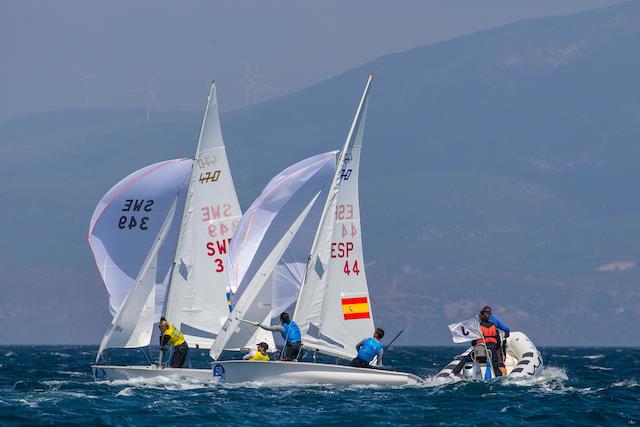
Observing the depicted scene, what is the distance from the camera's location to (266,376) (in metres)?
43.6

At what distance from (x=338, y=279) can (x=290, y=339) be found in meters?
2.62

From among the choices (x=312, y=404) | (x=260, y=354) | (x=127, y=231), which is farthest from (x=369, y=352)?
(x=127, y=231)

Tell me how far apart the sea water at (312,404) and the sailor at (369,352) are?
3.90 ft

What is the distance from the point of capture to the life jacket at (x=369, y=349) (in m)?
44.5

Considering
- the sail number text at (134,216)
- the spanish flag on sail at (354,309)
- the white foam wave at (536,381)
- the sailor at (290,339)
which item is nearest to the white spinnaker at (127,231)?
the sail number text at (134,216)

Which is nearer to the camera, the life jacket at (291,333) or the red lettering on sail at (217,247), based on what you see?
the life jacket at (291,333)

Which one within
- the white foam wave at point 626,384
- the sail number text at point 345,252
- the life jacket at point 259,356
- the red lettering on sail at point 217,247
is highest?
the red lettering on sail at point 217,247

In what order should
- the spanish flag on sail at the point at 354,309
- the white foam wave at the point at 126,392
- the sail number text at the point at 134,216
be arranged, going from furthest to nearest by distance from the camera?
1. the sail number text at the point at 134,216
2. the spanish flag on sail at the point at 354,309
3. the white foam wave at the point at 126,392

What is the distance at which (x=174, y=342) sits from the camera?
45781 millimetres

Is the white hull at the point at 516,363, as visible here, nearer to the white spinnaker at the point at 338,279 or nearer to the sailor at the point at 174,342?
the white spinnaker at the point at 338,279

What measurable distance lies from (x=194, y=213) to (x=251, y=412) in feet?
40.5

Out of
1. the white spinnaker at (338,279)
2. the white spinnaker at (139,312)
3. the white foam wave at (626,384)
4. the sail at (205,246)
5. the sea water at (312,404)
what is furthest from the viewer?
the white foam wave at (626,384)

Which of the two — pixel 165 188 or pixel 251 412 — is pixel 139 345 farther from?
pixel 251 412

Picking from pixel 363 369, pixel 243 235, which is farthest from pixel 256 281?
pixel 363 369
